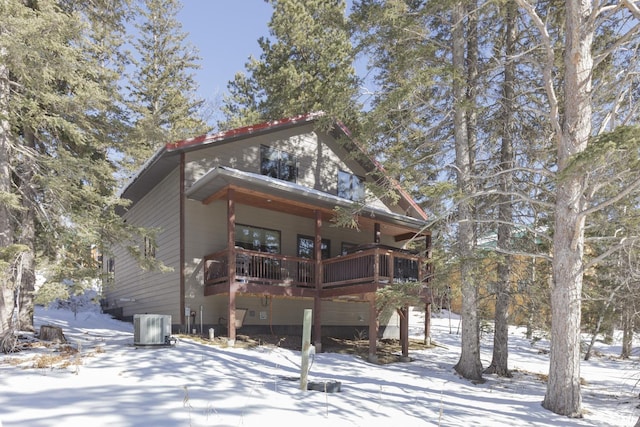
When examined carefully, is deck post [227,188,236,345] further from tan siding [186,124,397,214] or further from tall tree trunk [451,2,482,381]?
tall tree trunk [451,2,482,381]

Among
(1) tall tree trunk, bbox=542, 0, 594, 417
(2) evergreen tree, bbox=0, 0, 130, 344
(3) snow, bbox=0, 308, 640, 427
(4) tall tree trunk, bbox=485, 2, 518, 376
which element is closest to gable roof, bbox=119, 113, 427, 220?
(2) evergreen tree, bbox=0, 0, 130, 344

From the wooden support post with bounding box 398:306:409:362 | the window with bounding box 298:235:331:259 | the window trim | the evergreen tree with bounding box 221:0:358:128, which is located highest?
the evergreen tree with bounding box 221:0:358:128

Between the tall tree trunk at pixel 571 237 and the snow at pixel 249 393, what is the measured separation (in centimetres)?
56

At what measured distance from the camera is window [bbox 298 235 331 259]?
49.4 ft

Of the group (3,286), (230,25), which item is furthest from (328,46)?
(3,286)

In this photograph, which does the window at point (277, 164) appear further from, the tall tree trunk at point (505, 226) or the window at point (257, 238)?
the tall tree trunk at point (505, 226)

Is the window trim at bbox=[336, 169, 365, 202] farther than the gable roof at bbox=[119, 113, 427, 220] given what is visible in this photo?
Yes

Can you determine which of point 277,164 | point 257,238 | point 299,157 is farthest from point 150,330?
point 299,157

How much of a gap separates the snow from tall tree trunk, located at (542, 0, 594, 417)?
56 cm

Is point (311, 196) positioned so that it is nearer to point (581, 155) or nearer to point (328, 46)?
point (581, 155)

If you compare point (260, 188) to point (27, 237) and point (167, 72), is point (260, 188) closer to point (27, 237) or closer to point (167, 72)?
point (27, 237)

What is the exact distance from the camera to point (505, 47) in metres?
12.6

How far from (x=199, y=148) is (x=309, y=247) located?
5.04 meters

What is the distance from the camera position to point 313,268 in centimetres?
1338
